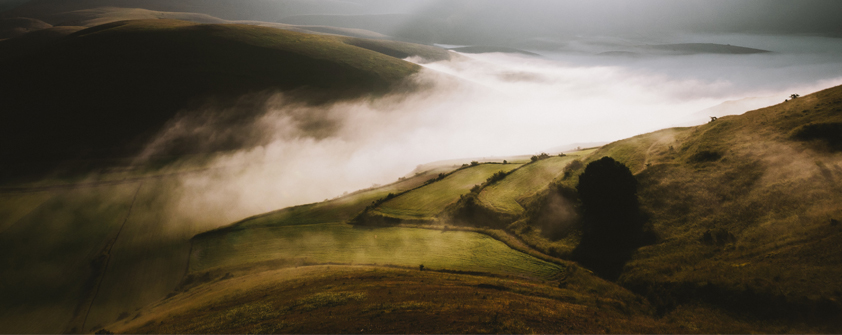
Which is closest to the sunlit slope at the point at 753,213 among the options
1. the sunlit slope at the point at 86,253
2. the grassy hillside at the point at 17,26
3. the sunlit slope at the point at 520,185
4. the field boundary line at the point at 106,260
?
the sunlit slope at the point at 520,185

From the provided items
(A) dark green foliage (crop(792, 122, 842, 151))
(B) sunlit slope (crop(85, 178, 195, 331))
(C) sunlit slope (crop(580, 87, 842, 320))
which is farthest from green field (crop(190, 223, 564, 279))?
(A) dark green foliage (crop(792, 122, 842, 151))

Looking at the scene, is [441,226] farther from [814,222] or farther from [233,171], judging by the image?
[233,171]

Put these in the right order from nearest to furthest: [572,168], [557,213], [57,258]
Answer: [557,213], [572,168], [57,258]

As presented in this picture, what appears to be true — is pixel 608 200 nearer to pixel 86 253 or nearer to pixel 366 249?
pixel 366 249

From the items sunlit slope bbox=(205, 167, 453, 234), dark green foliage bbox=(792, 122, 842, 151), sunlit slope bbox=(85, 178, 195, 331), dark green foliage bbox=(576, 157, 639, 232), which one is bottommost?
sunlit slope bbox=(85, 178, 195, 331)

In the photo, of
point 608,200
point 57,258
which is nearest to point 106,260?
point 57,258

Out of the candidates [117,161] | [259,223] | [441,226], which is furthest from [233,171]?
[441,226]

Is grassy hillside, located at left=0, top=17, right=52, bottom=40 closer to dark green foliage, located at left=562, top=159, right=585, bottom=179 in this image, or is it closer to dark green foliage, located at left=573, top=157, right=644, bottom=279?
dark green foliage, located at left=562, top=159, right=585, bottom=179
